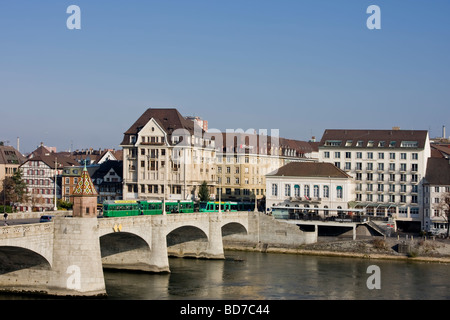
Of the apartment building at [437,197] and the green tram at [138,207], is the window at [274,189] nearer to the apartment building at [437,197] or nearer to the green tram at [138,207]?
the green tram at [138,207]

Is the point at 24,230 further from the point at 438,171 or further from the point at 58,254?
the point at 438,171

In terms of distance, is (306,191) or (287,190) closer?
(306,191)

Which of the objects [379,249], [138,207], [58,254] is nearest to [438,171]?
[379,249]

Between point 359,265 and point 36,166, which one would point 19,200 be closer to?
point 36,166

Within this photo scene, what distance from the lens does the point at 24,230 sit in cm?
5825

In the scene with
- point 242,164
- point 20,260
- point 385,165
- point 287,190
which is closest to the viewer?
point 20,260

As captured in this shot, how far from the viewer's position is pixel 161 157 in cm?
12381

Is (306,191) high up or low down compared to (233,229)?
up

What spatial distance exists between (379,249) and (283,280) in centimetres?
2395

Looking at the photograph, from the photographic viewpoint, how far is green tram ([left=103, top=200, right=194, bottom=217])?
82.4m

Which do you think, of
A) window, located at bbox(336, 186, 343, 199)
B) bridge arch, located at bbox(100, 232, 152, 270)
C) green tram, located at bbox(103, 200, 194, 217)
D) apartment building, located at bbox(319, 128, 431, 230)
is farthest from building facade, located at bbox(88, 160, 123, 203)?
bridge arch, located at bbox(100, 232, 152, 270)

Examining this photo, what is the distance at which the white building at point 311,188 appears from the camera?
11119cm
